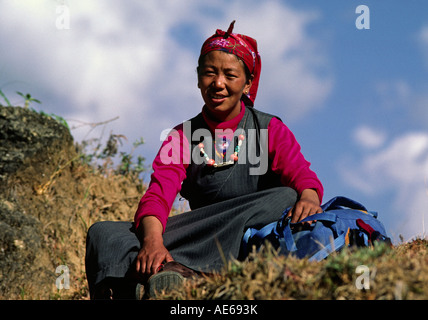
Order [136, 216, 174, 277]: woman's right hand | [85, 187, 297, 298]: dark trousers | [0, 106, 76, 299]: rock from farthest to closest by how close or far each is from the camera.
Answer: [0, 106, 76, 299]: rock → [85, 187, 297, 298]: dark trousers → [136, 216, 174, 277]: woman's right hand

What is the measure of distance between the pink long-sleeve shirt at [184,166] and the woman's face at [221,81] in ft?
0.65

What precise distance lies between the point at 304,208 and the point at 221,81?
1.22 metres

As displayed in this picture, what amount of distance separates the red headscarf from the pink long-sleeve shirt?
1.22ft

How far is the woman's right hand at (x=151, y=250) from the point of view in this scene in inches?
142

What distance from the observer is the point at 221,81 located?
4121 mm

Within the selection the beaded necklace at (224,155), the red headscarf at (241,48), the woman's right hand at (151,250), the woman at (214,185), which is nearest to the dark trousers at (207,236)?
the woman at (214,185)

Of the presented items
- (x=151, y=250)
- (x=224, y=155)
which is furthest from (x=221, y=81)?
(x=151, y=250)

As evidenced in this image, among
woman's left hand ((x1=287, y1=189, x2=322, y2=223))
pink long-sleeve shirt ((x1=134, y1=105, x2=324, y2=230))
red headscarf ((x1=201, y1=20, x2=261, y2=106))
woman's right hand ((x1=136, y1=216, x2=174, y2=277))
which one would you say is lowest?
woman's right hand ((x1=136, y1=216, x2=174, y2=277))

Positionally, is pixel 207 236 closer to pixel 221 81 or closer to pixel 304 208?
pixel 304 208

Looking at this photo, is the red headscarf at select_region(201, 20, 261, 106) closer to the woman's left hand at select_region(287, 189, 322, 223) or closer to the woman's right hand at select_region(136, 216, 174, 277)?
the woman's left hand at select_region(287, 189, 322, 223)

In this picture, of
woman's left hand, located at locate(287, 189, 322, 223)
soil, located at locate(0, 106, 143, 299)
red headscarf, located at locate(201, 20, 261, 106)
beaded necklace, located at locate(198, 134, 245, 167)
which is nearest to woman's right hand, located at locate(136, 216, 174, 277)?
beaded necklace, located at locate(198, 134, 245, 167)

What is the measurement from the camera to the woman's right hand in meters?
3.60

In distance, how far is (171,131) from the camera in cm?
440

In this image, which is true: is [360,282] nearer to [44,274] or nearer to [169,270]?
[169,270]
